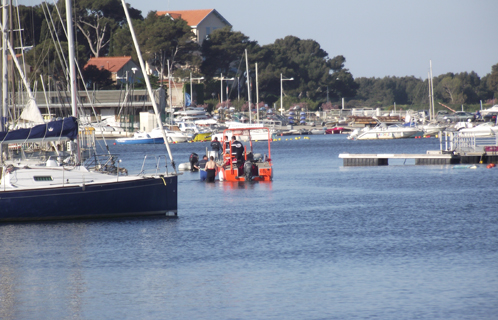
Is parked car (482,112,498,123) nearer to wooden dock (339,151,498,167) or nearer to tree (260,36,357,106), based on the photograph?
tree (260,36,357,106)

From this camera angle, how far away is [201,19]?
13075 cm

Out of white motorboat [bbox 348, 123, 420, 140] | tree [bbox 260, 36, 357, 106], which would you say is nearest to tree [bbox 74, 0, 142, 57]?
tree [bbox 260, 36, 357, 106]

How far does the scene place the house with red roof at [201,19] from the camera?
428ft

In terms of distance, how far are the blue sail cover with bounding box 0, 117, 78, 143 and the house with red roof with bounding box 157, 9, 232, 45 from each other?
358 ft

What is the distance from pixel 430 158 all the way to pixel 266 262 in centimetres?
3416

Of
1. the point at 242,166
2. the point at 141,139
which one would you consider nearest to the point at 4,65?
the point at 242,166

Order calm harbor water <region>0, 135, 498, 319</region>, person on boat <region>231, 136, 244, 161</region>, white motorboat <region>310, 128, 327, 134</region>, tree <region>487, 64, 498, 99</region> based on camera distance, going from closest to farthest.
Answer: calm harbor water <region>0, 135, 498, 319</region> < person on boat <region>231, 136, 244, 161</region> < white motorboat <region>310, 128, 327, 134</region> < tree <region>487, 64, 498, 99</region>

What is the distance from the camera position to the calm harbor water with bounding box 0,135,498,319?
13.4 metres

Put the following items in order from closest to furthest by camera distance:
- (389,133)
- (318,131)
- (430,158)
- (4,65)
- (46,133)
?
(46,133) < (4,65) < (430,158) < (389,133) < (318,131)

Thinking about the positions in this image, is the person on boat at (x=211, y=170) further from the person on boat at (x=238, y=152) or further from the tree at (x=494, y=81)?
the tree at (x=494, y=81)

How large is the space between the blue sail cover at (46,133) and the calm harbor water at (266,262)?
2.82 metres

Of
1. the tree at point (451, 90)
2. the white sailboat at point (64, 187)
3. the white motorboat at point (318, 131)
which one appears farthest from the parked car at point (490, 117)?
the white sailboat at point (64, 187)

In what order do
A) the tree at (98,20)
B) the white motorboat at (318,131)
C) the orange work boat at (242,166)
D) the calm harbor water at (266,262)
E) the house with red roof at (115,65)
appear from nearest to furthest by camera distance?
the calm harbor water at (266,262) < the orange work boat at (242,166) < the house with red roof at (115,65) < the tree at (98,20) < the white motorboat at (318,131)

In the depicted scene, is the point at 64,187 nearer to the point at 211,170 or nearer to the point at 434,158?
the point at 211,170
